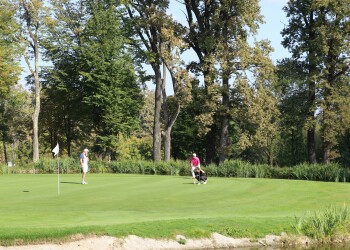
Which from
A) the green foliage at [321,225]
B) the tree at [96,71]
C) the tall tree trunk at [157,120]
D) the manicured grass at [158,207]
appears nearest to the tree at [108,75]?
the tree at [96,71]

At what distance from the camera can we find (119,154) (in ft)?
201

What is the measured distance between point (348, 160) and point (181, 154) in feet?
72.0

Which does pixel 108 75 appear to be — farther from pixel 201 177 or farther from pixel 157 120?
pixel 201 177

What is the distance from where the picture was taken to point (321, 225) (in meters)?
16.8

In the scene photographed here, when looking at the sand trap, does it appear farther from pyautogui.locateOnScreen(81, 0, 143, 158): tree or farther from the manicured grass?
pyautogui.locateOnScreen(81, 0, 143, 158): tree

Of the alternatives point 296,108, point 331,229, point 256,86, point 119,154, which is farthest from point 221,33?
point 331,229

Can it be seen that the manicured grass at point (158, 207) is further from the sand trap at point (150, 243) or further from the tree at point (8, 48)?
the tree at point (8, 48)

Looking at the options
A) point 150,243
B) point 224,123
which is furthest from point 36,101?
point 150,243

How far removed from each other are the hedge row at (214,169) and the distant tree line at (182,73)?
7.03 metres

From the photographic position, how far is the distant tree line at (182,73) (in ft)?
150

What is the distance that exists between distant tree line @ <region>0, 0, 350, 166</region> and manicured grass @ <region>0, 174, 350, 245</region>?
17.9 metres

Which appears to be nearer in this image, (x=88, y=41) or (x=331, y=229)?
(x=331, y=229)

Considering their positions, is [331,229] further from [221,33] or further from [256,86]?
[221,33]

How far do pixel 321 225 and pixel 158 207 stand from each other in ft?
21.3
